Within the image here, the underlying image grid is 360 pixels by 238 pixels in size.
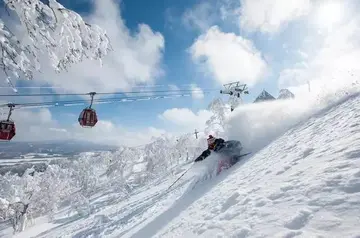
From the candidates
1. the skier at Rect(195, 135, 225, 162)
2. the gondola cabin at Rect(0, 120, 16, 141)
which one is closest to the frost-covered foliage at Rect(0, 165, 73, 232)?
the gondola cabin at Rect(0, 120, 16, 141)

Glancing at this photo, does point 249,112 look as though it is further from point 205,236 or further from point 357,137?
point 205,236

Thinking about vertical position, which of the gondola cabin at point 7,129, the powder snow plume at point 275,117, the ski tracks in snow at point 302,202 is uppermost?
the gondola cabin at point 7,129

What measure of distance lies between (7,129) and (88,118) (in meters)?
3.81

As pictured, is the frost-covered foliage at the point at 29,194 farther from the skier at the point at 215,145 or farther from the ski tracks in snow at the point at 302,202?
the ski tracks in snow at the point at 302,202

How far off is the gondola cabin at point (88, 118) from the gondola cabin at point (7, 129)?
10.4 feet

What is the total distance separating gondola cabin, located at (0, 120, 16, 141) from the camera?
12.2 metres

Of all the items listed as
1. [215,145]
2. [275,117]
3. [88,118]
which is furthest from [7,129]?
[275,117]

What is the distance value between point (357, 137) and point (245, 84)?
22873mm

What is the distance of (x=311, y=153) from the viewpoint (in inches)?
282

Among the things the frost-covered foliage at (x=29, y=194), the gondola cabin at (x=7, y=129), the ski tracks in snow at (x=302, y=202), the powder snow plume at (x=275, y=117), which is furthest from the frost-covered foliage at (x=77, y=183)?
the ski tracks in snow at (x=302, y=202)

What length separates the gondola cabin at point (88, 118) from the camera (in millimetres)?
13414

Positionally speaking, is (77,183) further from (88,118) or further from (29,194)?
(88,118)

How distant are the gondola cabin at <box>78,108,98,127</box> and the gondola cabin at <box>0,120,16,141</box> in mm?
3173

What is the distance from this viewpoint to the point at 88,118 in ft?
44.5
